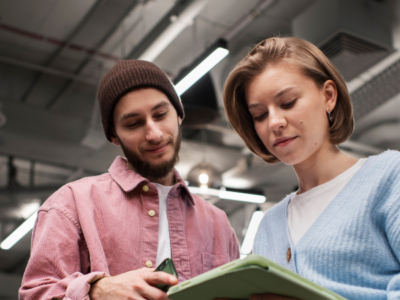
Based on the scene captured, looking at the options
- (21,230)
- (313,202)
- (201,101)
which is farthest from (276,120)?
(21,230)

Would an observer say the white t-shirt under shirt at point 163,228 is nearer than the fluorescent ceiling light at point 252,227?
Yes

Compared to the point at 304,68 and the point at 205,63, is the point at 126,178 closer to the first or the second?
the point at 304,68

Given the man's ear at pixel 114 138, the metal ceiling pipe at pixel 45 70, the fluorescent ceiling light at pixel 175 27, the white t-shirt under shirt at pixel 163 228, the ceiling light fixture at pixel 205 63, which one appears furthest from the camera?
the metal ceiling pipe at pixel 45 70

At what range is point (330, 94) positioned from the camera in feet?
4.97

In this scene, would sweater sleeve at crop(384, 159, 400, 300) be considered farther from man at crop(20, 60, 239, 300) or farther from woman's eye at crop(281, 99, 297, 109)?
man at crop(20, 60, 239, 300)

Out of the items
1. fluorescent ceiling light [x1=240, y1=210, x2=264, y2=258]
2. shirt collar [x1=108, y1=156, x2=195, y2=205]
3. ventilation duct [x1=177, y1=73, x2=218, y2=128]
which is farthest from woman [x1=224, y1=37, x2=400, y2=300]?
fluorescent ceiling light [x1=240, y1=210, x2=264, y2=258]

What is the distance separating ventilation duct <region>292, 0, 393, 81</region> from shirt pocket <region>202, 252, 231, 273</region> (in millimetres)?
2856

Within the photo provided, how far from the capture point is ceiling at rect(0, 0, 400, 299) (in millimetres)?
4926

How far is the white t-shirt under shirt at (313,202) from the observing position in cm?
143

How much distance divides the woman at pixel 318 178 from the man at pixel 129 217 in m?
0.26

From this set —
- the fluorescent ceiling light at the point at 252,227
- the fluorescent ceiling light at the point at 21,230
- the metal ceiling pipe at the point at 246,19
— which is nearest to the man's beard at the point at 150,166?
the metal ceiling pipe at the point at 246,19

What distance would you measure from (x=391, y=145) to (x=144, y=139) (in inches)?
267

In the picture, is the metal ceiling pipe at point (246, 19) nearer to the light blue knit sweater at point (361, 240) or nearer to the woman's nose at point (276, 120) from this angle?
the woman's nose at point (276, 120)

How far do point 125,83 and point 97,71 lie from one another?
180 inches
